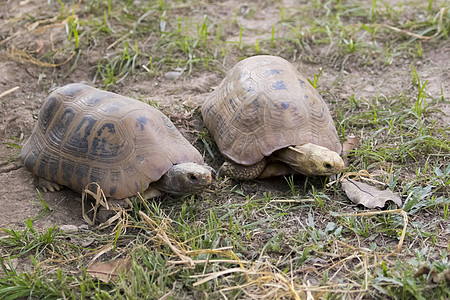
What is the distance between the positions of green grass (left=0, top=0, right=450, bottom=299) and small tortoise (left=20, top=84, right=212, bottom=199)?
188mm

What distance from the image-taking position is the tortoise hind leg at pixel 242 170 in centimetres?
317

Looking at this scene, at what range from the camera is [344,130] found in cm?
361

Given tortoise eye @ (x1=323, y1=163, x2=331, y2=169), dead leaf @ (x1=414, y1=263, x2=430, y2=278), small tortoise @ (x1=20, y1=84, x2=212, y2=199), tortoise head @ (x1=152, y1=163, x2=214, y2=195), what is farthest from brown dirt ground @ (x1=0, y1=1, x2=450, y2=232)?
dead leaf @ (x1=414, y1=263, x2=430, y2=278)

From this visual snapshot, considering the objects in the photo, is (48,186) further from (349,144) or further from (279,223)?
(349,144)

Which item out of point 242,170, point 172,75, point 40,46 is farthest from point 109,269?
point 40,46

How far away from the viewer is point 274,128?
10.2ft

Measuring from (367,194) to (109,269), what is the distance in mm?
1542

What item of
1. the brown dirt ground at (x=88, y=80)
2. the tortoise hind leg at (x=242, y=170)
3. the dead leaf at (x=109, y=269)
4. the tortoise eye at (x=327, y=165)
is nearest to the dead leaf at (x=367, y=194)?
the tortoise eye at (x=327, y=165)

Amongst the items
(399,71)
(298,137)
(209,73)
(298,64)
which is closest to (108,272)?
(298,137)

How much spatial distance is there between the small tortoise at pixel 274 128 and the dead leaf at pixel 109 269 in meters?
0.96

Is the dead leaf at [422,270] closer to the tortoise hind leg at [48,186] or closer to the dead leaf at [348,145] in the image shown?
the dead leaf at [348,145]

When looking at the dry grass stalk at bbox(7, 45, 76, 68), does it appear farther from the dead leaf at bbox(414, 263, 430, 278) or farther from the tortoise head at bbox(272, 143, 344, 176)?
the dead leaf at bbox(414, 263, 430, 278)

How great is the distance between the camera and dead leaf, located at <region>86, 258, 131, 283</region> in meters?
2.47

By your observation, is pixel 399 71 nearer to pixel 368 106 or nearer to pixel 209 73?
pixel 368 106
